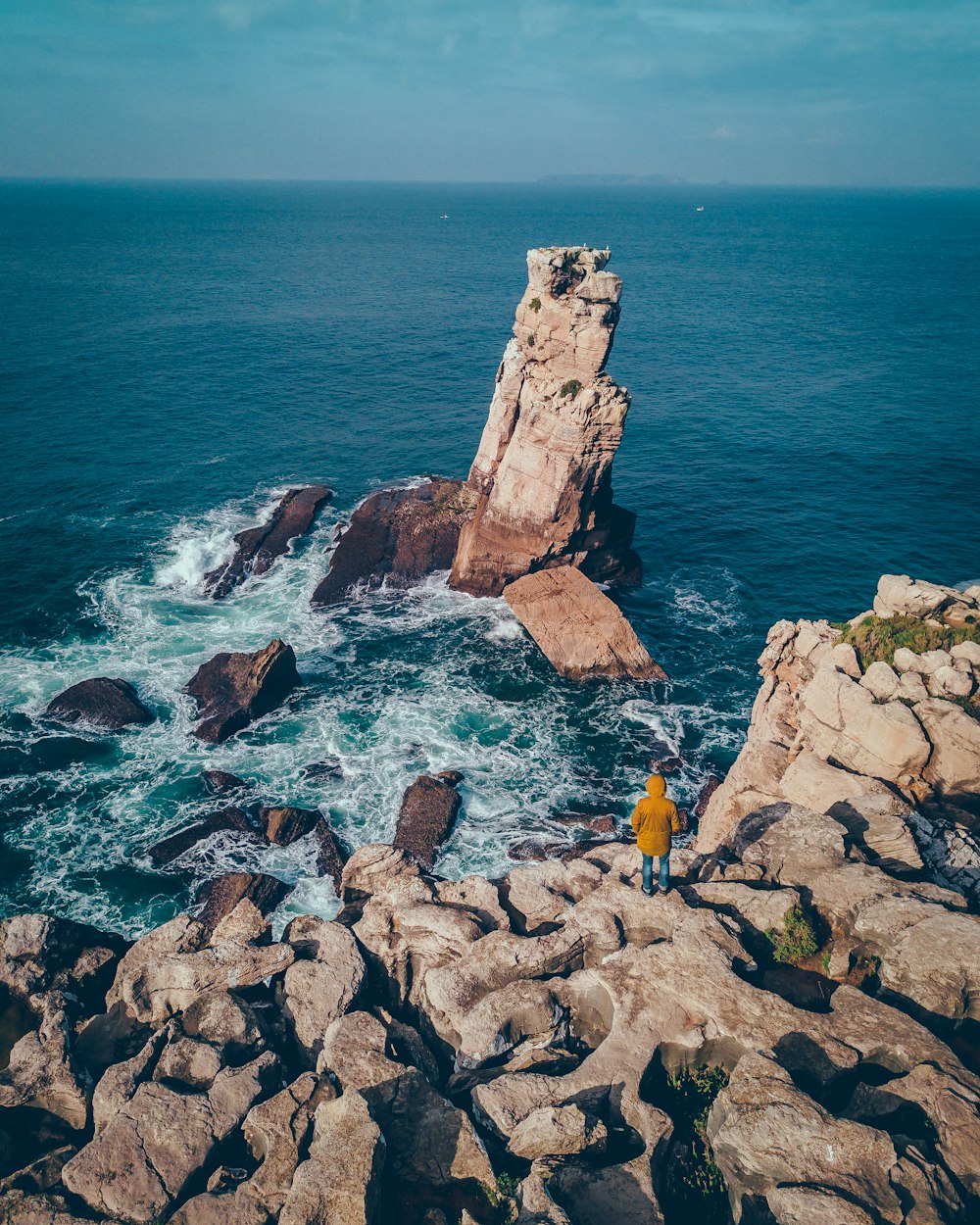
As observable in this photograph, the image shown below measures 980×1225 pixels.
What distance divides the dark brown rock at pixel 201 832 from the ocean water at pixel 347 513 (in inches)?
24.7

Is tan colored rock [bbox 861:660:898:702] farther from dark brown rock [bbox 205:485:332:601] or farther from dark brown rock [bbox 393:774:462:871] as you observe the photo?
dark brown rock [bbox 205:485:332:601]

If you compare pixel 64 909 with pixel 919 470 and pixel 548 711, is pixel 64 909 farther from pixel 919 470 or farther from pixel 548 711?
pixel 919 470

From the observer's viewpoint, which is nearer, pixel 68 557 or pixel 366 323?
pixel 68 557

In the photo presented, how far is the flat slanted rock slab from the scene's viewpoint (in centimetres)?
4212

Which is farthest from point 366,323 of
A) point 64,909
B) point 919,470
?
point 64,909

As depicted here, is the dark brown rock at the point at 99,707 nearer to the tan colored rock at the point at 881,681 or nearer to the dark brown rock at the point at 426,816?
the dark brown rock at the point at 426,816

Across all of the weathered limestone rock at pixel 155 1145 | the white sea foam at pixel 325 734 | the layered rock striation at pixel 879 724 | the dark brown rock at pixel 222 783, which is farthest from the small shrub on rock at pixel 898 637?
the dark brown rock at pixel 222 783

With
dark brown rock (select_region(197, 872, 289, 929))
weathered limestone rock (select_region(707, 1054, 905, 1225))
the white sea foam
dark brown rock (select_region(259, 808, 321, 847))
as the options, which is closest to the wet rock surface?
weathered limestone rock (select_region(707, 1054, 905, 1225))

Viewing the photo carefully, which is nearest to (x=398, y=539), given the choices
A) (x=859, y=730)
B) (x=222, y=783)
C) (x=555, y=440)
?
(x=555, y=440)

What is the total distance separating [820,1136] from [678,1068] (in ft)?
10.2

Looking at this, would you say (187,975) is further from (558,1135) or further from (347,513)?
(347,513)

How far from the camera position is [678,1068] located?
14.4m

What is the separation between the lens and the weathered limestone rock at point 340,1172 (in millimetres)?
11781

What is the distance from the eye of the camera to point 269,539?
53.3 meters
